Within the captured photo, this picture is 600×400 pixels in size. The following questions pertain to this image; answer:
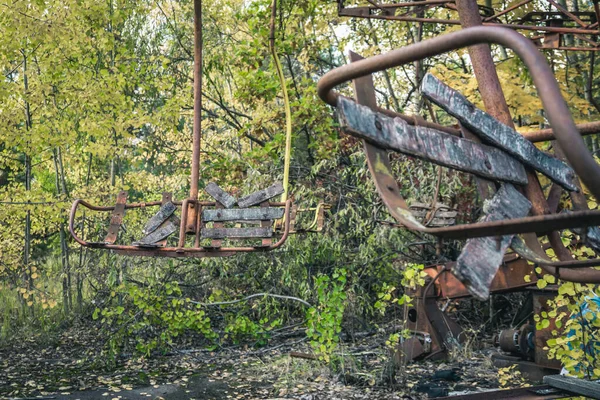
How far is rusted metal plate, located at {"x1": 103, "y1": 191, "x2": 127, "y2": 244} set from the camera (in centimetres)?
394

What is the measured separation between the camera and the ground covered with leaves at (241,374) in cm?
614

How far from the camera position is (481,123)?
1788mm

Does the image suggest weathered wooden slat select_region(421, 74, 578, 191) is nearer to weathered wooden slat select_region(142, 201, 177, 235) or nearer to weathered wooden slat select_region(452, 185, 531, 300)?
weathered wooden slat select_region(452, 185, 531, 300)

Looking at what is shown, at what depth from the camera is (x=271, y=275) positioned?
8.96 metres

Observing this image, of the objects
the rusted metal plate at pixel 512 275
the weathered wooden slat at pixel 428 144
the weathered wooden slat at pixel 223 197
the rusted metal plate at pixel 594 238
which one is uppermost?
the weathered wooden slat at pixel 428 144

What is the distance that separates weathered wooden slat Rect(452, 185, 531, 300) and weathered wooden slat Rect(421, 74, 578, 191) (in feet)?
0.40

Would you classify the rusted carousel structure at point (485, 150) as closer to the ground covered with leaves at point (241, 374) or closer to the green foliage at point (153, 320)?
the ground covered with leaves at point (241, 374)

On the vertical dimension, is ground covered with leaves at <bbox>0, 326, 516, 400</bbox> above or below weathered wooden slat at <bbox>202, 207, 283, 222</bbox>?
below

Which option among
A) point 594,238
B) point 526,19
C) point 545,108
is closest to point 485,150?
point 545,108

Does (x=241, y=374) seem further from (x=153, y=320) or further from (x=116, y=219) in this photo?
(x=116, y=219)

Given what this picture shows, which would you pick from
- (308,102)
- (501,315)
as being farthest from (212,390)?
(501,315)

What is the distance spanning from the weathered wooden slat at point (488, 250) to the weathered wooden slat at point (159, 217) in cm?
263

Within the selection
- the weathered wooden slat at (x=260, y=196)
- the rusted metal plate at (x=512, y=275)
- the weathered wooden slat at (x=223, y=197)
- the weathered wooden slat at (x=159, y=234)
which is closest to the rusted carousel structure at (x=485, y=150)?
the weathered wooden slat at (x=260, y=196)

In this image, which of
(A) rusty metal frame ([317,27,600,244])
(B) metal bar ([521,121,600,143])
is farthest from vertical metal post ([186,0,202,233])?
(A) rusty metal frame ([317,27,600,244])
